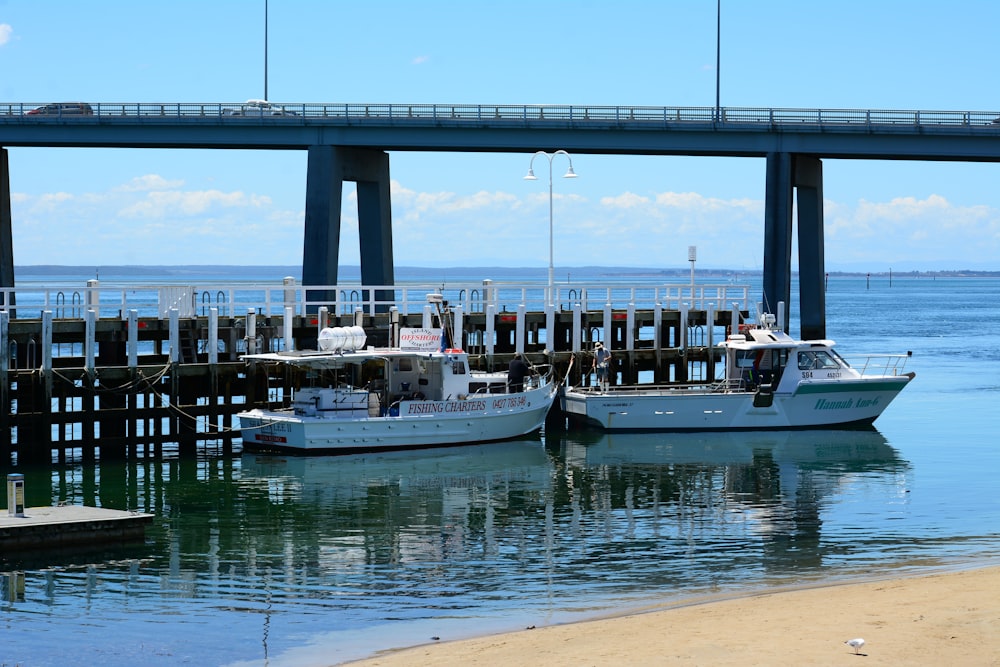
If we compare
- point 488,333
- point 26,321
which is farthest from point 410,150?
point 26,321

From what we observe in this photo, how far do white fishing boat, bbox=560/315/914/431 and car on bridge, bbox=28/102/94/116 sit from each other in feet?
115

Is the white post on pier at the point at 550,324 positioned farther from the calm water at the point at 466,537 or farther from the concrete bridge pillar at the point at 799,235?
the concrete bridge pillar at the point at 799,235

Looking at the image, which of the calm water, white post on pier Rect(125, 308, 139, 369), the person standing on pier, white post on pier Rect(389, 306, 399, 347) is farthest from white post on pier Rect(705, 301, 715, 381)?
white post on pier Rect(125, 308, 139, 369)

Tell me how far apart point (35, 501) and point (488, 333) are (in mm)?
17250

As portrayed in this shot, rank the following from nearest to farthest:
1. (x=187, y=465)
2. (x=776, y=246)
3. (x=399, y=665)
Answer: (x=399, y=665) → (x=187, y=465) → (x=776, y=246)

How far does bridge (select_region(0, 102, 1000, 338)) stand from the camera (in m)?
64.1

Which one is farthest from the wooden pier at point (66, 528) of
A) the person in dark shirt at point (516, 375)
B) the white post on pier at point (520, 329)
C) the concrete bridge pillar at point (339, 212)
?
the concrete bridge pillar at point (339, 212)

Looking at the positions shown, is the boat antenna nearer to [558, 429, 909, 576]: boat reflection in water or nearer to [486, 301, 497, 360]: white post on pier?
[486, 301, 497, 360]: white post on pier

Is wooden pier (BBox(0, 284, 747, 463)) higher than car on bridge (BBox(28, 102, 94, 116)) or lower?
lower

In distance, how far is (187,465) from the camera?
36.7 m

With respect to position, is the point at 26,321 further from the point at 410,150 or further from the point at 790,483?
the point at 410,150

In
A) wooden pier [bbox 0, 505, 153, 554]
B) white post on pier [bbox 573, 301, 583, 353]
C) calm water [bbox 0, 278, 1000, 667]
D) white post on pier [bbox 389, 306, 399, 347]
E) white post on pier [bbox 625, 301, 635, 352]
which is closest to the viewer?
calm water [bbox 0, 278, 1000, 667]

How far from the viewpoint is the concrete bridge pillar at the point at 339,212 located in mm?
66438

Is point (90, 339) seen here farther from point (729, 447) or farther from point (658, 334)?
point (658, 334)
